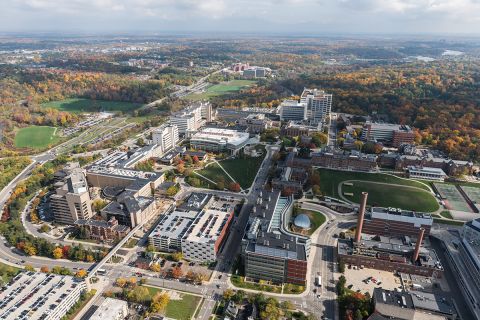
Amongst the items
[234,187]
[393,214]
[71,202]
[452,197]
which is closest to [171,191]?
[234,187]

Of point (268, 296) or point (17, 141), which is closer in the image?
point (268, 296)

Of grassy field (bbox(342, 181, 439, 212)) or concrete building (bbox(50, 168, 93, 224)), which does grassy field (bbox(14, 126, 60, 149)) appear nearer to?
concrete building (bbox(50, 168, 93, 224))

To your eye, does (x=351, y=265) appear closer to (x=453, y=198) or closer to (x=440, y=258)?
(x=440, y=258)

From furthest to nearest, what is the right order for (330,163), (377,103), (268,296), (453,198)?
(377,103) < (330,163) < (453,198) < (268,296)

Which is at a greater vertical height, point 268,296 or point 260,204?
point 260,204

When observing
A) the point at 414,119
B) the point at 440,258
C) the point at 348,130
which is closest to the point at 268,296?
the point at 440,258

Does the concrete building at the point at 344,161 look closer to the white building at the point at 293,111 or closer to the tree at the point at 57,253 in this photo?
the white building at the point at 293,111
